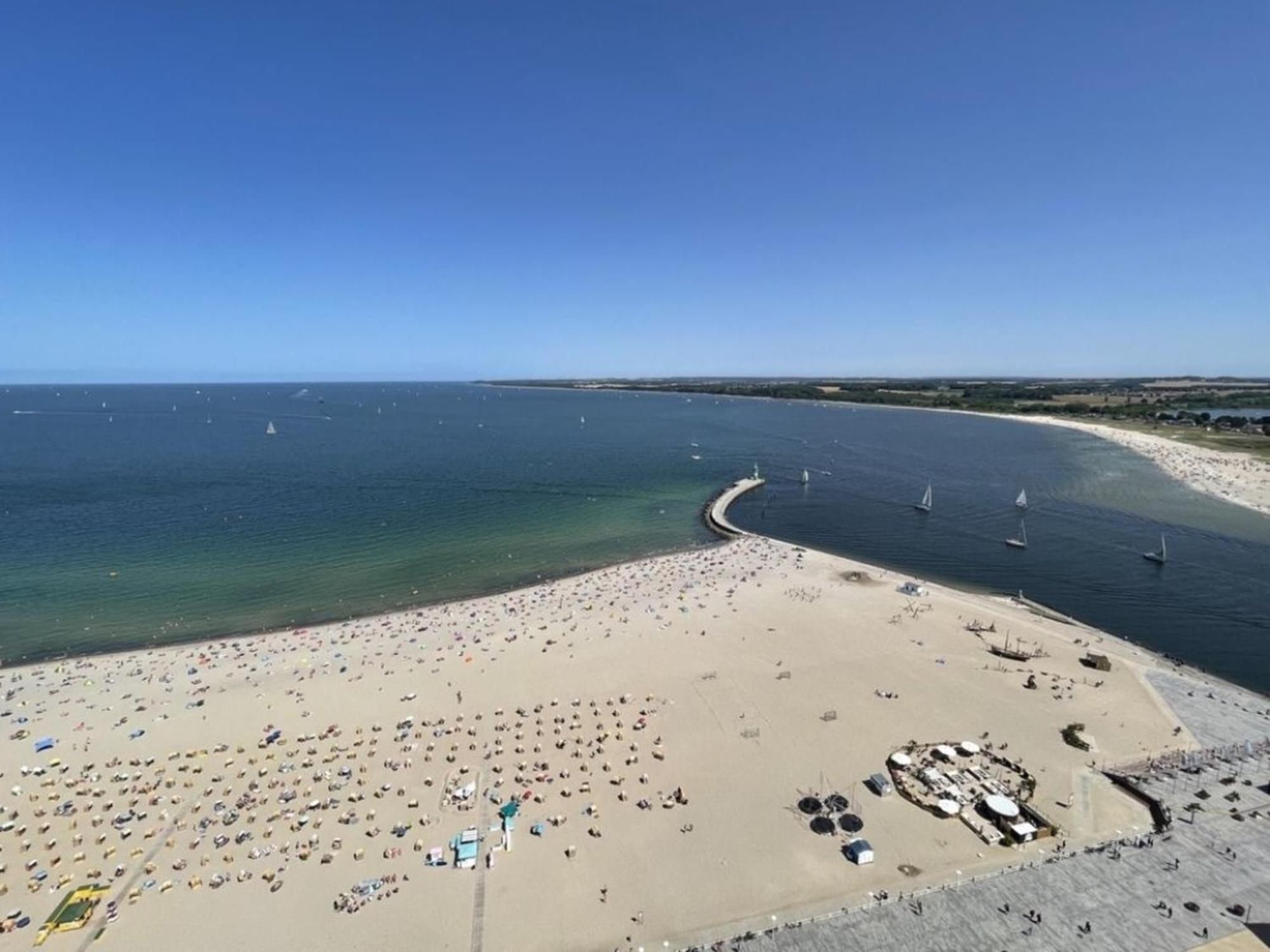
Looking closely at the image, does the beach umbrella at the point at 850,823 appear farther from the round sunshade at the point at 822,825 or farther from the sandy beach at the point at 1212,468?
the sandy beach at the point at 1212,468

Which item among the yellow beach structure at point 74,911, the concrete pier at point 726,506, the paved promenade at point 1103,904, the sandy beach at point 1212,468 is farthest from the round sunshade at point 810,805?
the sandy beach at point 1212,468

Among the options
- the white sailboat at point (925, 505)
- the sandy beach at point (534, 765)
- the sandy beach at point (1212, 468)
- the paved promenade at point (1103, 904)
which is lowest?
the sandy beach at point (534, 765)

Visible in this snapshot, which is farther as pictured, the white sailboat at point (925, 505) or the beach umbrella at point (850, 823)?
the white sailboat at point (925, 505)

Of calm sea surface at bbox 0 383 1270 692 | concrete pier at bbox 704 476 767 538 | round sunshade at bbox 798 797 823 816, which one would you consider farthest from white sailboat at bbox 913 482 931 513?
round sunshade at bbox 798 797 823 816

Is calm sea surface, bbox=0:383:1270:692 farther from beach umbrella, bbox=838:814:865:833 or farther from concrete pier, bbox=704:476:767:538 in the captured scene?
beach umbrella, bbox=838:814:865:833

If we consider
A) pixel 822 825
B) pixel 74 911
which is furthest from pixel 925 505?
pixel 74 911

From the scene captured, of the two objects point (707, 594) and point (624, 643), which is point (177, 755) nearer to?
point (624, 643)

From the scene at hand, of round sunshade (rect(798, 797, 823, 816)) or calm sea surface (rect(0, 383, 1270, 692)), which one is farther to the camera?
calm sea surface (rect(0, 383, 1270, 692))

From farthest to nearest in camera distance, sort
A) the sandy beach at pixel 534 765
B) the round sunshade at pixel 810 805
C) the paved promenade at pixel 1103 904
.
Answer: the round sunshade at pixel 810 805
the sandy beach at pixel 534 765
the paved promenade at pixel 1103 904
